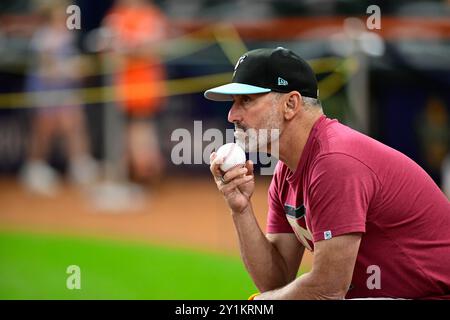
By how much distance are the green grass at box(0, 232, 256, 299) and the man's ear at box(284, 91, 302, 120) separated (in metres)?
2.48

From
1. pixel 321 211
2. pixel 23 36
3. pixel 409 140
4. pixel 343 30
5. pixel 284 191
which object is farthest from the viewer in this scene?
pixel 23 36

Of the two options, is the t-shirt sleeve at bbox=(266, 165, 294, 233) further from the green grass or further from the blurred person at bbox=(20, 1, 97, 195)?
the blurred person at bbox=(20, 1, 97, 195)

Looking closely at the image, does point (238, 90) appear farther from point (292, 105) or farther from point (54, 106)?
point (54, 106)

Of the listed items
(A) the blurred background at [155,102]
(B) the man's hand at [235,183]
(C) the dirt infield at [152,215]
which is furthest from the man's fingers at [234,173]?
(A) the blurred background at [155,102]

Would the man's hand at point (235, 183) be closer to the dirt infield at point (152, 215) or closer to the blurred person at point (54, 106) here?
the dirt infield at point (152, 215)

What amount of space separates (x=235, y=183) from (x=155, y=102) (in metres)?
6.61

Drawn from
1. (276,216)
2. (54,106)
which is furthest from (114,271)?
(54,106)

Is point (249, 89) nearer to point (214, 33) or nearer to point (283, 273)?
point (283, 273)

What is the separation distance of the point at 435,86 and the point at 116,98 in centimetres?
350

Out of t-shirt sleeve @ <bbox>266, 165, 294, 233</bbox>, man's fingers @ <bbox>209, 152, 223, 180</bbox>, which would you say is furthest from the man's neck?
t-shirt sleeve @ <bbox>266, 165, 294, 233</bbox>

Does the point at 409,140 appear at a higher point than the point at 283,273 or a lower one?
higher

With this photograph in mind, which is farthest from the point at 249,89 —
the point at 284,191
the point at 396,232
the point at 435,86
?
the point at 435,86

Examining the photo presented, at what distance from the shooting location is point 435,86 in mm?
9484

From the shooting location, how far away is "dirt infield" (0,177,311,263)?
8156 millimetres
